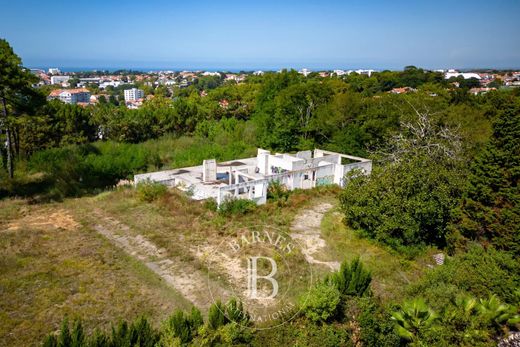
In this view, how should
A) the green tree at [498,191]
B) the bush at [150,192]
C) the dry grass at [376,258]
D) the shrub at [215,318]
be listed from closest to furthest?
the shrub at [215,318] → the dry grass at [376,258] → the green tree at [498,191] → the bush at [150,192]

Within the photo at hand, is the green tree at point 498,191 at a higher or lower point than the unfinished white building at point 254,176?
higher

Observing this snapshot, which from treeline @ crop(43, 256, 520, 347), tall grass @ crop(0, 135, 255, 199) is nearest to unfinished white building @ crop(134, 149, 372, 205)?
tall grass @ crop(0, 135, 255, 199)

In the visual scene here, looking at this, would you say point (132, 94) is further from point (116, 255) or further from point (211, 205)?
point (116, 255)

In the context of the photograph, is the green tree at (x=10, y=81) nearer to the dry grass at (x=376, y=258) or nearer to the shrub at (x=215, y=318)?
the shrub at (x=215, y=318)

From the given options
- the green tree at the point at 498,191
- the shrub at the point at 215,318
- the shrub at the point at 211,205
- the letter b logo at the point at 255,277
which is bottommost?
the letter b logo at the point at 255,277

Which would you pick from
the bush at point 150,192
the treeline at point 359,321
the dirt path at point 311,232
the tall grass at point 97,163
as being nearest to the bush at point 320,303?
the treeline at point 359,321

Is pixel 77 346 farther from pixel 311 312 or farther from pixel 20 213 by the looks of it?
pixel 20 213

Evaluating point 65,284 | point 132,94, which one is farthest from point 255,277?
point 132,94
